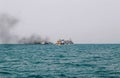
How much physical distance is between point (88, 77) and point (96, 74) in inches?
98.3

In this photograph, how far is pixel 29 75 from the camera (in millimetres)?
34906

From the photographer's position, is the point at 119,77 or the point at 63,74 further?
the point at 63,74

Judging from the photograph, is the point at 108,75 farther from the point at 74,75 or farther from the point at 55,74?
the point at 55,74

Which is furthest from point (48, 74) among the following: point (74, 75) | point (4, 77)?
point (4, 77)

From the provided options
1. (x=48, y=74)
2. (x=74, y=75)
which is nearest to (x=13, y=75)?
(x=48, y=74)

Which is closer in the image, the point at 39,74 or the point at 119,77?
the point at 119,77

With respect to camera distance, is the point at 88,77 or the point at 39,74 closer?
the point at 88,77

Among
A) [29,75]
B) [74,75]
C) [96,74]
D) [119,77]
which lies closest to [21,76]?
[29,75]

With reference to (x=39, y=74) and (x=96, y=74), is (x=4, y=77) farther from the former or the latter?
(x=96, y=74)

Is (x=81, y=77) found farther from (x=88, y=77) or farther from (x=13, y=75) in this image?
(x=13, y=75)

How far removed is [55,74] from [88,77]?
14.8 ft

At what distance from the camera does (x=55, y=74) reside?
35688 mm

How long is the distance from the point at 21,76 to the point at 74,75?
6359 millimetres

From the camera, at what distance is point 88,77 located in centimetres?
3334
